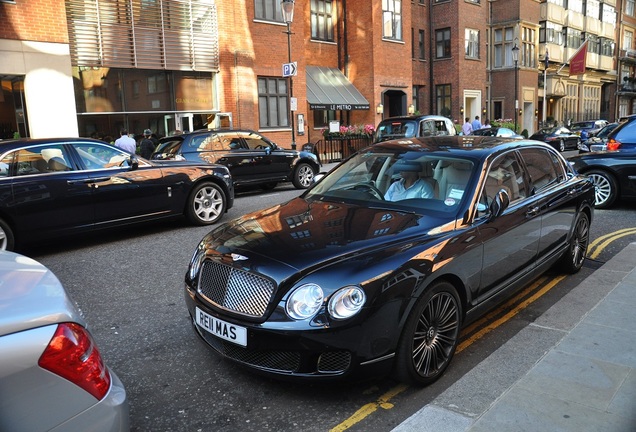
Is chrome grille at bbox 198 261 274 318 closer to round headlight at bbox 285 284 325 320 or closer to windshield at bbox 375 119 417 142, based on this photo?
round headlight at bbox 285 284 325 320

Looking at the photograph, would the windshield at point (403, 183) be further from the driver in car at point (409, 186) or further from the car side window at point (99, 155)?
the car side window at point (99, 155)

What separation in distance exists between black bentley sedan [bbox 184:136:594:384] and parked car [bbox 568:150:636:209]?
5187 millimetres

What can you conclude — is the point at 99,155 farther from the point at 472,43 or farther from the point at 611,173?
the point at 472,43

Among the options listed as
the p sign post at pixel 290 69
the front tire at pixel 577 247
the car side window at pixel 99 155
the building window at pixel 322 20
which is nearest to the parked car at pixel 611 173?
the front tire at pixel 577 247

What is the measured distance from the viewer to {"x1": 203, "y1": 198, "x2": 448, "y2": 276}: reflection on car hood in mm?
3322

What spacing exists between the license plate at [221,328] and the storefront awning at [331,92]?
2048 centimetres

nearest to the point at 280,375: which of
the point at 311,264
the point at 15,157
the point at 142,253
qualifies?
the point at 311,264

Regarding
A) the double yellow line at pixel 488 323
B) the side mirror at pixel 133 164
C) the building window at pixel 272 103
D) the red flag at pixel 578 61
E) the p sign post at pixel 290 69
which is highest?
the red flag at pixel 578 61

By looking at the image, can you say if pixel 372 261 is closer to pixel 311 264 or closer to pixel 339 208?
pixel 311 264

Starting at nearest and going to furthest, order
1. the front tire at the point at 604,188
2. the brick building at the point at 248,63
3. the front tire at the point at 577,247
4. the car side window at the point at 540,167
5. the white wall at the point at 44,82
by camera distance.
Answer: the car side window at the point at 540,167 → the front tire at the point at 577,247 → the front tire at the point at 604,188 → the white wall at the point at 44,82 → the brick building at the point at 248,63

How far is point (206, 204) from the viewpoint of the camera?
8.94 meters

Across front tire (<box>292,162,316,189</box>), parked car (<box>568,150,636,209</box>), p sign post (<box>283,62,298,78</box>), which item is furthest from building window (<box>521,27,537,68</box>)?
parked car (<box>568,150,636,209</box>)

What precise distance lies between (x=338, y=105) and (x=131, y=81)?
988 centimetres

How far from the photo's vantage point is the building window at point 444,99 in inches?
1270
